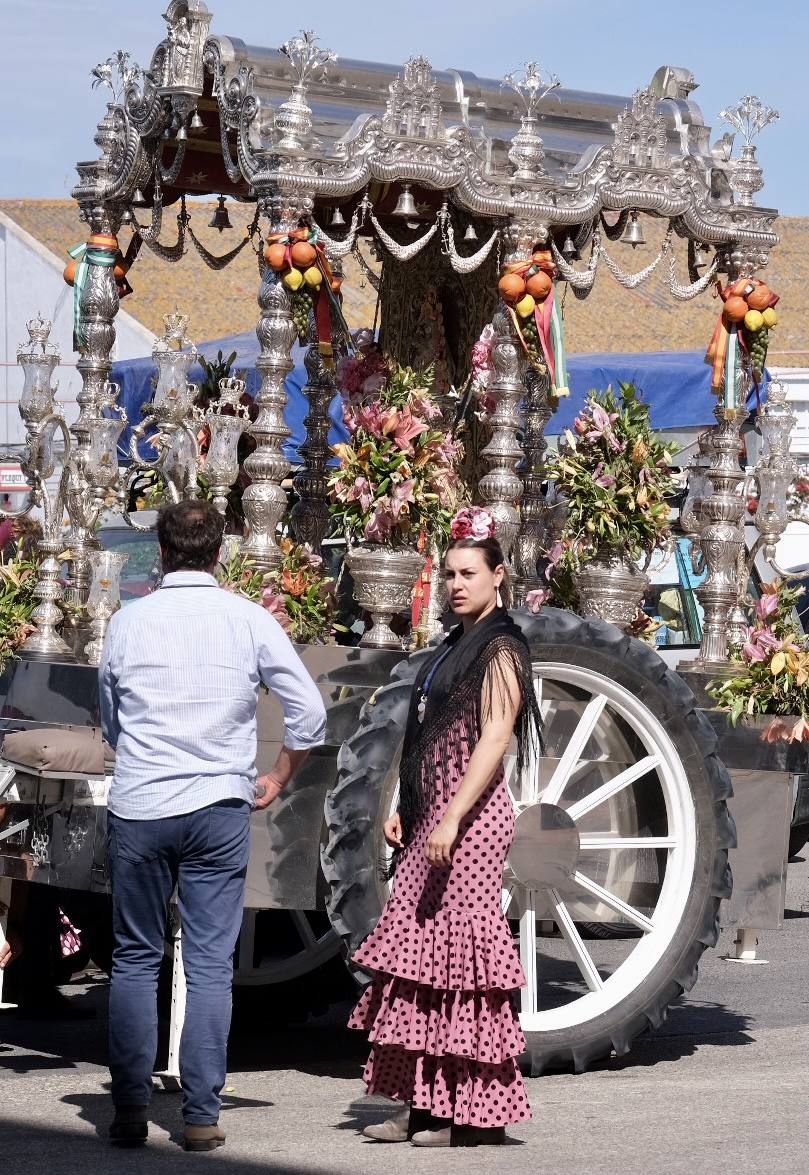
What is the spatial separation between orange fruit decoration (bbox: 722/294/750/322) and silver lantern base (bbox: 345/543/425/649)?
1.59m

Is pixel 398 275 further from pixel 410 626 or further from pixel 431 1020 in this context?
pixel 431 1020

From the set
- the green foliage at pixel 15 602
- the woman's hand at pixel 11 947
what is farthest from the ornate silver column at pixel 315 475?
the woman's hand at pixel 11 947

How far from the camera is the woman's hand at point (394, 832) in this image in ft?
18.5

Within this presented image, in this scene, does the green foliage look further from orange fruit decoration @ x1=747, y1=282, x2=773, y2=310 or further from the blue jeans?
orange fruit decoration @ x1=747, y1=282, x2=773, y2=310

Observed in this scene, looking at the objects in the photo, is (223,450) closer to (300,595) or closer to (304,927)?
(300,595)

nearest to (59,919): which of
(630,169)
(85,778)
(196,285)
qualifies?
(85,778)

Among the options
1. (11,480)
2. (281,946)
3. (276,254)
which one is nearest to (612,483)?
(276,254)

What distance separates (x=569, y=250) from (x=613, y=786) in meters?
2.79

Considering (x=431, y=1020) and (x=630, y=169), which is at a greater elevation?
(x=630, y=169)

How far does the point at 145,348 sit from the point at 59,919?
2419cm

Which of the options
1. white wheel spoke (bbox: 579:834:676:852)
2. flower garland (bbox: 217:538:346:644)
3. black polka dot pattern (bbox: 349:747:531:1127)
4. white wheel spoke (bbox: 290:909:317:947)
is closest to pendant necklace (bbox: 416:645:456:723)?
black polka dot pattern (bbox: 349:747:531:1127)

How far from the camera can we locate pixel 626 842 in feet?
21.5

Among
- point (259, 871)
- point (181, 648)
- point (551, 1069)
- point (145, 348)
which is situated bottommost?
point (551, 1069)

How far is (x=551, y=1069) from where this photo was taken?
6387mm
